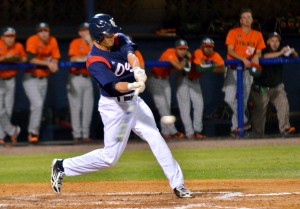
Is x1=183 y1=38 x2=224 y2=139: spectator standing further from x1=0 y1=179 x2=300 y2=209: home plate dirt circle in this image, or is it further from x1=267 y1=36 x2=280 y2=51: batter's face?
x1=0 y1=179 x2=300 y2=209: home plate dirt circle

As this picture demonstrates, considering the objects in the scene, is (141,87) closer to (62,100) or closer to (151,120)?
(151,120)

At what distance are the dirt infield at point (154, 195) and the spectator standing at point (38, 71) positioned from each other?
12.2ft

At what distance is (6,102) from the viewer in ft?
41.9

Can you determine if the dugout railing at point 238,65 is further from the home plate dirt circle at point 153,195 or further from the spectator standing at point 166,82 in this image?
the home plate dirt circle at point 153,195

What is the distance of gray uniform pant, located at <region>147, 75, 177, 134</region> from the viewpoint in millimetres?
12867

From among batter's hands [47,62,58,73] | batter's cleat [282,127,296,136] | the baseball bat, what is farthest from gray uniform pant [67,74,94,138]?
the baseball bat

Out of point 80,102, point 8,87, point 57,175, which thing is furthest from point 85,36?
point 57,175

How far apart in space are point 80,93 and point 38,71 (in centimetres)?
76

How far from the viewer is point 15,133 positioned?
1288 centimetres

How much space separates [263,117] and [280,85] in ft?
1.94

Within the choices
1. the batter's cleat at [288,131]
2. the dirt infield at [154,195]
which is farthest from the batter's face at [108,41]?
the batter's cleat at [288,131]

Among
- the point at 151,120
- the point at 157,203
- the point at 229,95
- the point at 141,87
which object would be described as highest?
the point at 141,87

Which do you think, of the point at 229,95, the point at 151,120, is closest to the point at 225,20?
the point at 229,95

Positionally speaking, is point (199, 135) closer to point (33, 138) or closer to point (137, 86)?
point (33, 138)
